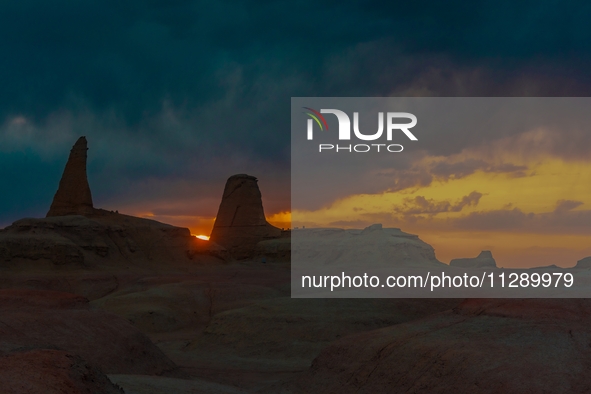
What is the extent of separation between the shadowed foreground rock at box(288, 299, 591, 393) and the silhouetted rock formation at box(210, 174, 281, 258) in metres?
50.3

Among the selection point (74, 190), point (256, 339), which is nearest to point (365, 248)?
point (74, 190)

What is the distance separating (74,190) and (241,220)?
20.7 metres

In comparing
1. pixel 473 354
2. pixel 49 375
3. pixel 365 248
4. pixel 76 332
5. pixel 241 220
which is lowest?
pixel 49 375

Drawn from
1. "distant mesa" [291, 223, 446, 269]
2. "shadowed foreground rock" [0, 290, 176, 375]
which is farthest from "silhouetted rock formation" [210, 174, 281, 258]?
"shadowed foreground rock" [0, 290, 176, 375]

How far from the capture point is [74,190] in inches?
2029

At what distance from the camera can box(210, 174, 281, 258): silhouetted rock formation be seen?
215 feet

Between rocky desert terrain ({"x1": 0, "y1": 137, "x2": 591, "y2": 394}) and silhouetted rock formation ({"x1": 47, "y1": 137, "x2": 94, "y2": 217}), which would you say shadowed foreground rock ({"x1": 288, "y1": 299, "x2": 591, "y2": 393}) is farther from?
silhouetted rock formation ({"x1": 47, "y1": 137, "x2": 94, "y2": 217})

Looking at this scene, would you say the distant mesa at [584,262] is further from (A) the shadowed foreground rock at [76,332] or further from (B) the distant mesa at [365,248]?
(A) the shadowed foreground rock at [76,332]

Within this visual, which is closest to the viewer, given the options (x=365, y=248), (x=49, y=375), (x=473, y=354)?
(x=49, y=375)

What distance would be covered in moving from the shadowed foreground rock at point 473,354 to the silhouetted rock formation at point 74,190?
41.0m

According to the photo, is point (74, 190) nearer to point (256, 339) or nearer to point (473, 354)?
point (256, 339)

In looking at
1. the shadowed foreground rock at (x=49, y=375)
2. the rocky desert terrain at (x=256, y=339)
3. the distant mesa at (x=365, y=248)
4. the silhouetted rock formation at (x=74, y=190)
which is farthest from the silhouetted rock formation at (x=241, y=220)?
the shadowed foreground rock at (x=49, y=375)

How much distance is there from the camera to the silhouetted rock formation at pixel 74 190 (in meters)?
50.9

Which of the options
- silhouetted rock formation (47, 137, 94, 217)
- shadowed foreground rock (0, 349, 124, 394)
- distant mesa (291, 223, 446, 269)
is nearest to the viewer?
shadowed foreground rock (0, 349, 124, 394)
